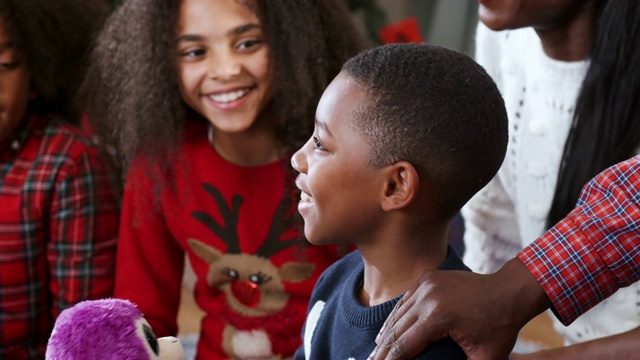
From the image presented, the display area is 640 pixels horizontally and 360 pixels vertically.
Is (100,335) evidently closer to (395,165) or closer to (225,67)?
(395,165)

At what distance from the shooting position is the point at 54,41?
1.48 metres

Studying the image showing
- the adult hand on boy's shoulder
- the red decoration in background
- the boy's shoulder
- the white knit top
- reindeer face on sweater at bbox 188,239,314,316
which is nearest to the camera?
the adult hand on boy's shoulder

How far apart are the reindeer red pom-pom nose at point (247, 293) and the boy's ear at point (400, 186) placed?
20.1 inches

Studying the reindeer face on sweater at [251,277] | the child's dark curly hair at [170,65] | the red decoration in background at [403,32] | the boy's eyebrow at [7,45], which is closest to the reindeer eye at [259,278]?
the reindeer face on sweater at [251,277]

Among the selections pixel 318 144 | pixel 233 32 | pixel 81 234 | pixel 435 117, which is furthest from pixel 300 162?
pixel 81 234

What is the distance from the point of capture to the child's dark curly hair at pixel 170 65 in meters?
1.33

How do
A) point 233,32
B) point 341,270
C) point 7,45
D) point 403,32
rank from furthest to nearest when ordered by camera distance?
point 403,32 < point 7,45 < point 233,32 < point 341,270

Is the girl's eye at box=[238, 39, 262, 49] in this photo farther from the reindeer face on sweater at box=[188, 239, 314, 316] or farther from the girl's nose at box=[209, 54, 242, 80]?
the reindeer face on sweater at box=[188, 239, 314, 316]

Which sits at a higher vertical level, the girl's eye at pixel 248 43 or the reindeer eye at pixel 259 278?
the girl's eye at pixel 248 43

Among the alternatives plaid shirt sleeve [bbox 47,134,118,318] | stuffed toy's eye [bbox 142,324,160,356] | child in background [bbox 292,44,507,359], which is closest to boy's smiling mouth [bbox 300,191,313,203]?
child in background [bbox 292,44,507,359]

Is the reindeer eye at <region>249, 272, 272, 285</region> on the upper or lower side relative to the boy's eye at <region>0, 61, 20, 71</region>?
lower

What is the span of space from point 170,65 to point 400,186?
58 centimetres

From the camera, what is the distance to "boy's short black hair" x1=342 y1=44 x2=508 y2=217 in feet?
2.89

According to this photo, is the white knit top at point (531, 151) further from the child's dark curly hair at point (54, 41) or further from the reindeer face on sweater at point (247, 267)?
the child's dark curly hair at point (54, 41)
